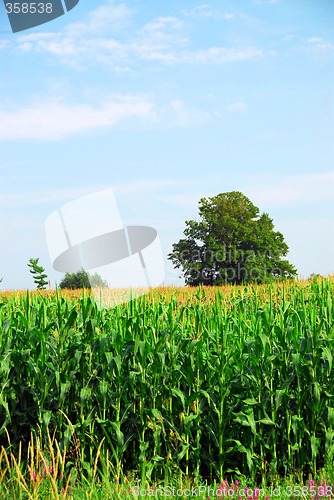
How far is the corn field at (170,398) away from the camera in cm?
576

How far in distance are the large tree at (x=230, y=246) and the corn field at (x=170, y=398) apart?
90.3 feet

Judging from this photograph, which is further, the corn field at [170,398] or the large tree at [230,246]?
the large tree at [230,246]

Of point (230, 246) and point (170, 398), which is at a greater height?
point (230, 246)

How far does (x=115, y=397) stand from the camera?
5.91m

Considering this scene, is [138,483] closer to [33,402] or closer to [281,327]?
[33,402]

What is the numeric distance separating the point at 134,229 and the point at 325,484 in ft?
34.6

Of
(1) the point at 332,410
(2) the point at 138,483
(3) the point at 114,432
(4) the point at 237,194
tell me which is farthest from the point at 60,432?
(4) the point at 237,194

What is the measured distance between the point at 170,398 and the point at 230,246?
29595 millimetres

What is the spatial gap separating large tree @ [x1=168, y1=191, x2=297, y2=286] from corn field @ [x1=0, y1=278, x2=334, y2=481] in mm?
27516

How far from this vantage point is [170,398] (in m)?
5.88

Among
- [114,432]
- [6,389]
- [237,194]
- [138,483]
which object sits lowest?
[138,483]

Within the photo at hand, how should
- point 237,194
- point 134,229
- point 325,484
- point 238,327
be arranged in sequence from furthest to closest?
point 237,194 → point 134,229 → point 238,327 → point 325,484

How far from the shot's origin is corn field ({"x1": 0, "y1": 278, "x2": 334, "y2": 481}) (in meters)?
5.76

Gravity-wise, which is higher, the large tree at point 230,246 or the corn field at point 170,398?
the large tree at point 230,246
